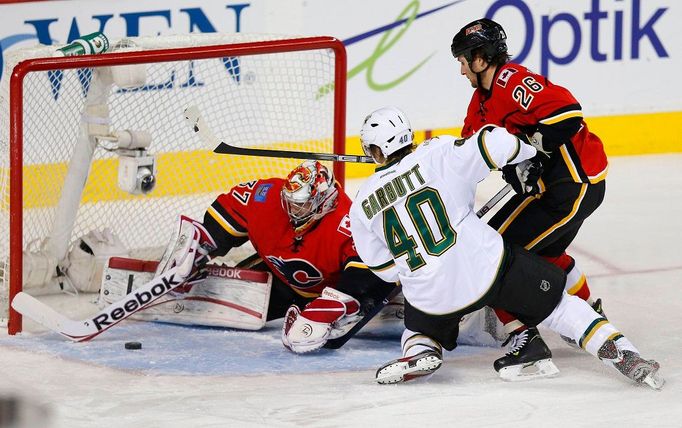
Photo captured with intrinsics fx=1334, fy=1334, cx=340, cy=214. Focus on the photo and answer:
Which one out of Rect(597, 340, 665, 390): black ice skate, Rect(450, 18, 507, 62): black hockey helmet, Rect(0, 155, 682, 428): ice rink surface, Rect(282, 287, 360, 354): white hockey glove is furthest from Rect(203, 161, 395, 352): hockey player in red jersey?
Rect(597, 340, 665, 390): black ice skate

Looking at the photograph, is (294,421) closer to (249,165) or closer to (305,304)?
(305,304)

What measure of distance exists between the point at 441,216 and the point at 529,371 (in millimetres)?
529

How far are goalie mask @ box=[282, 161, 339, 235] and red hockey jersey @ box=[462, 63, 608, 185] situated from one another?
17.5 inches

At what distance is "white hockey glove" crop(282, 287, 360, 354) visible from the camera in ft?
12.8

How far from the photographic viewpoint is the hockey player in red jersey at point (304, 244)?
394 centimetres

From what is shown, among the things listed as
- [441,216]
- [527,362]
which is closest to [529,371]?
[527,362]

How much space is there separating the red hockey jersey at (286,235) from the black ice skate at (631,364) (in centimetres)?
84

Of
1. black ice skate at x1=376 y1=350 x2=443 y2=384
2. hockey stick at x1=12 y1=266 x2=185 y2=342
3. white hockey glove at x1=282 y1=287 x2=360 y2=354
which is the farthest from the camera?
hockey stick at x1=12 y1=266 x2=185 y2=342

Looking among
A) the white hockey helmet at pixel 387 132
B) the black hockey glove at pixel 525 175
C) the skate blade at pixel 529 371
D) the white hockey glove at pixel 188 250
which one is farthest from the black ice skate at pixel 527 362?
the white hockey glove at pixel 188 250

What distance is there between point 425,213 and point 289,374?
A: 0.64 metres

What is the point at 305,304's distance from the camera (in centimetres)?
421

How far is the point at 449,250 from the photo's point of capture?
3549 millimetres

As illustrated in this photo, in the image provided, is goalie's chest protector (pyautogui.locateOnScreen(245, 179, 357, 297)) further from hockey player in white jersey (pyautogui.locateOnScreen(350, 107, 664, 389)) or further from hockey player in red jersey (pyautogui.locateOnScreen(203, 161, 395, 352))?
hockey player in white jersey (pyautogui.locateOnScreen(350, 107, 664, 389))

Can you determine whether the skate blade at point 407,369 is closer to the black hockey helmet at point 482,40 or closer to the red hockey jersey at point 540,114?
the red hockey jersey at point 540,114
